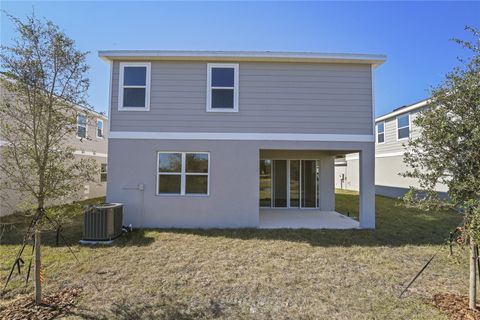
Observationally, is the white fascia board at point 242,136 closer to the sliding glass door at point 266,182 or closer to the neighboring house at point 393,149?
the sliding glass door at point 266,182

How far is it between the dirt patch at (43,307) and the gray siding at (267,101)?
5255 millimetres

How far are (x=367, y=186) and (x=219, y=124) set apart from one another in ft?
16.9

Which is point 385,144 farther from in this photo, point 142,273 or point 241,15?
point 142,273

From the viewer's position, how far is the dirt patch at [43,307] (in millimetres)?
3372

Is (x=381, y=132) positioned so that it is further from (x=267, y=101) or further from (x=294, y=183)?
(x=267, y=101)

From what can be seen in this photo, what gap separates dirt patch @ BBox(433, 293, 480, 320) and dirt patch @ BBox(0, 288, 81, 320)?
5260mm

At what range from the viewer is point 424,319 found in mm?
3311

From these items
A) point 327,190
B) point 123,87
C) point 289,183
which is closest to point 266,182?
point 289,183

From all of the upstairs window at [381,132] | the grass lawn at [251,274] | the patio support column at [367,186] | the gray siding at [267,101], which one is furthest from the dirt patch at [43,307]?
the upstairs window at [381,132]

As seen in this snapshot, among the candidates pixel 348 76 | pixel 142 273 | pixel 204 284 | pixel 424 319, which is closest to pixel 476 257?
pixel 424 319

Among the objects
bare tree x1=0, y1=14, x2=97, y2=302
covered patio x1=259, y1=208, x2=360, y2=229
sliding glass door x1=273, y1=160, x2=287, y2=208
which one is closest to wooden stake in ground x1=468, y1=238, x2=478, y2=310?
covered patio x1=259, y1=208, x2=360, y2=229

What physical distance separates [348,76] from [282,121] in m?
2.66

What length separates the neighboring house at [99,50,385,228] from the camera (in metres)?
8.03

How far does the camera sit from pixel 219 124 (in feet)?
26.7
